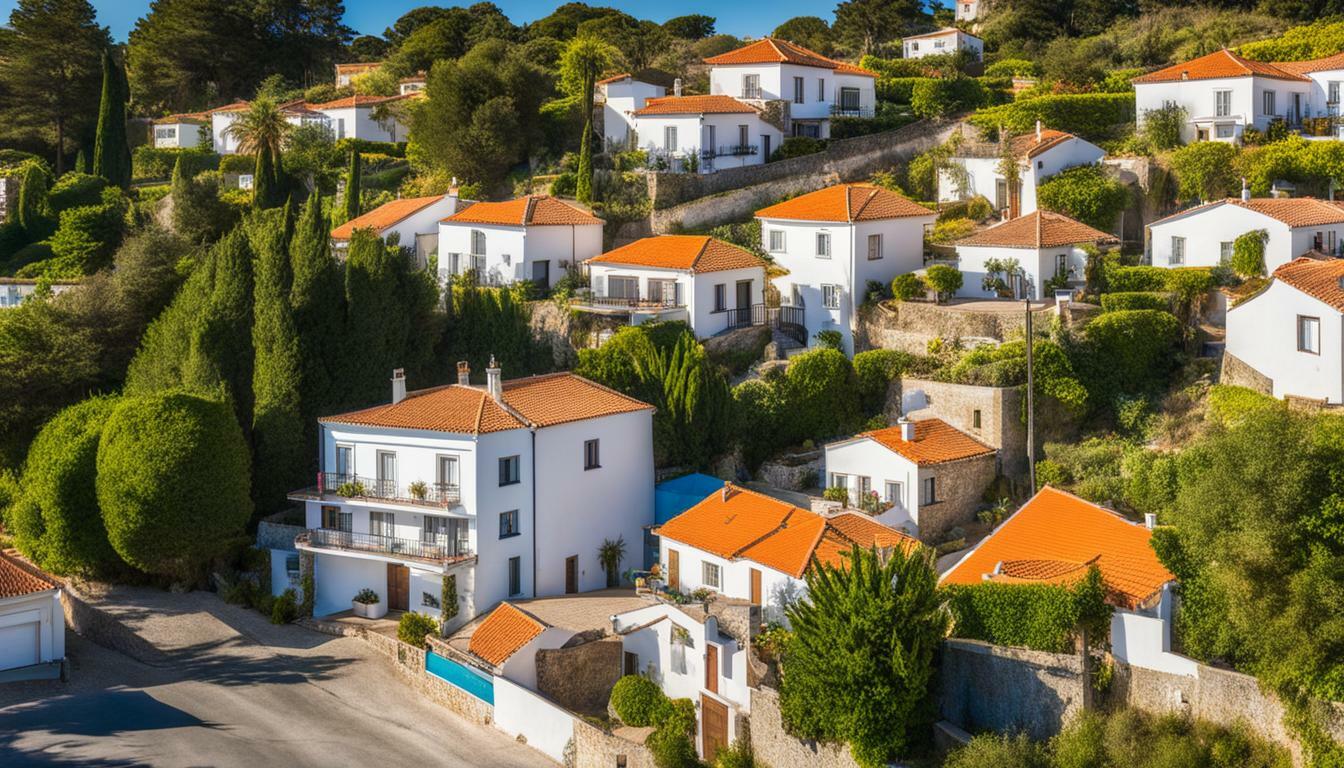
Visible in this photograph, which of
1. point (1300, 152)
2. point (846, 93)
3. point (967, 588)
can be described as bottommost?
point (967, 588)

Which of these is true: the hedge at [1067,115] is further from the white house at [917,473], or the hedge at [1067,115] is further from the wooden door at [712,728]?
the wooden door at [712,728]

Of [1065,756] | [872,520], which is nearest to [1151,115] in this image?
[872,520]

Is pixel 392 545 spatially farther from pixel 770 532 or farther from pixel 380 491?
pixel 770 532

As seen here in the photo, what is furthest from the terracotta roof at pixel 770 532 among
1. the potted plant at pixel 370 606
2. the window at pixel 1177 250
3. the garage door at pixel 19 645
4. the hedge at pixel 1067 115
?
the hedge at pixel 1067 115

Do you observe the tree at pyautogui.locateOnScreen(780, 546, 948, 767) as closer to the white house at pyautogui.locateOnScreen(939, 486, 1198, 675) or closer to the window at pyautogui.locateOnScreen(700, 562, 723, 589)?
the white house at pyautogui.locateOnScreen(939, 486, 1198, 675)

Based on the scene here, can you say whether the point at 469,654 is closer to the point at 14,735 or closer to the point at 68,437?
the point at 14,735

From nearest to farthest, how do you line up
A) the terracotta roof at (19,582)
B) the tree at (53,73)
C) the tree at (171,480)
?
the terracotta roof at (19,582) → the tree at (171,480) → the tree at (53,73)
